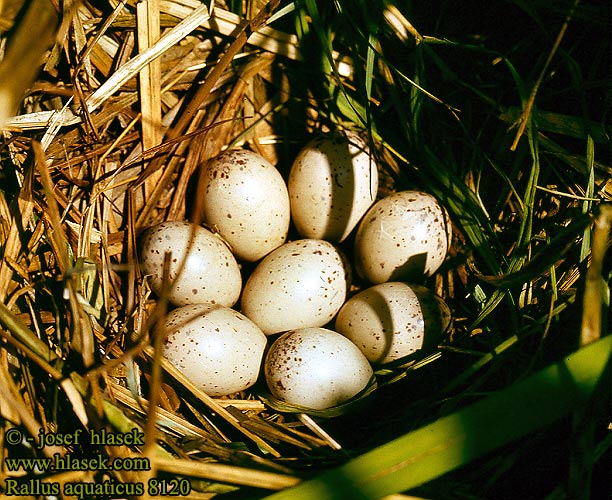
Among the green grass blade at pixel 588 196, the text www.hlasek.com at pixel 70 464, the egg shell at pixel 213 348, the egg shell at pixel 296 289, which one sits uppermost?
the green grass blade at pixel 588 196

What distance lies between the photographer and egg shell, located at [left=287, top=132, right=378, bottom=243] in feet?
5.42

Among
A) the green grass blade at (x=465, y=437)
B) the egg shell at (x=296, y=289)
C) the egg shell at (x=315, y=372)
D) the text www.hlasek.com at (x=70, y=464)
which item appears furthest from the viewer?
the egg shell at (x=296, y=289)

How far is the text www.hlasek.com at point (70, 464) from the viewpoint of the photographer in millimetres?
987

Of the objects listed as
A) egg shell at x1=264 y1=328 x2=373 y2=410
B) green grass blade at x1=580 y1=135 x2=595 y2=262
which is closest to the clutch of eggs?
egg shell at x1=264 y1=328 x2=373 y2=410

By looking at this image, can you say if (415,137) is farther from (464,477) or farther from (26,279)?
(26,279)

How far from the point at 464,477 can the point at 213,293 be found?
824 mm

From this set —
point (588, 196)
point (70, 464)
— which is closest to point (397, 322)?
point (588, 196)

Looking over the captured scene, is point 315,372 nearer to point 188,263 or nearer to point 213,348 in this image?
point 213,348

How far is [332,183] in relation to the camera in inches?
65.2

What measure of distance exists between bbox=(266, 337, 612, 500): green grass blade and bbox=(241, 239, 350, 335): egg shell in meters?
0.70

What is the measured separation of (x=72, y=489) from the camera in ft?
3.25

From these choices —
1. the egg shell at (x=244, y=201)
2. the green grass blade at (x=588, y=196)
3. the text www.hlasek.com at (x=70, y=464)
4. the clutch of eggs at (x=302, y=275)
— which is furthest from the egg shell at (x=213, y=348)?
the green grass blade at (x=588, y=196)

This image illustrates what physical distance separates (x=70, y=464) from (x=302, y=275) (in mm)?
774

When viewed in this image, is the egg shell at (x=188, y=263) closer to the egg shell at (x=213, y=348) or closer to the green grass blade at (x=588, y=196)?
the egg shell at (x=213, y=348)
